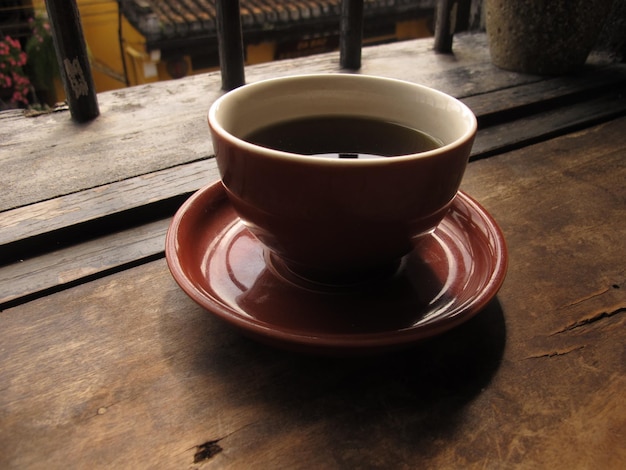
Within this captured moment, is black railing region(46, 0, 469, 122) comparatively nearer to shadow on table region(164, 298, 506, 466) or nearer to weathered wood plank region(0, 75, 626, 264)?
weathered wood plank region(0, 75, 626, 264)

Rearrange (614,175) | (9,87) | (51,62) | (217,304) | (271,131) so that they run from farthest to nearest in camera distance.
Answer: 1. (51,62)
2. (9,87)
3. (614,175)
4. (271,131)
5. (217,304)

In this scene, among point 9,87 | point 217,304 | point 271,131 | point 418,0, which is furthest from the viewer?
point 418,0

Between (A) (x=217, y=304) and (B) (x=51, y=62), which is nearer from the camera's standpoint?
(A) (x=217, y=304)

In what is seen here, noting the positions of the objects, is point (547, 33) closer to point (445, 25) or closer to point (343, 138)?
point (445, 25)

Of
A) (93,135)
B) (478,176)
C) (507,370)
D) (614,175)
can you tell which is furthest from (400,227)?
(93,135)

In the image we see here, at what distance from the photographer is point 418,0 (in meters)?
6.21

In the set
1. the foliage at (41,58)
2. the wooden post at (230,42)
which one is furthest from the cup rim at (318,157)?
the foliage at (41,58)

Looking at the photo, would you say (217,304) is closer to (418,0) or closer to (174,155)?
(174,155)

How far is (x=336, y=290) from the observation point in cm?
49

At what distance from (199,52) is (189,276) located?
17.7 ft

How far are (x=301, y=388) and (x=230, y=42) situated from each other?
72 centimetres

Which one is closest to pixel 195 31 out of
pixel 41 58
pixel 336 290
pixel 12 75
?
pixel 41 58

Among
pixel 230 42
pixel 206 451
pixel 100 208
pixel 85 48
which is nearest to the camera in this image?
pixel 206 451

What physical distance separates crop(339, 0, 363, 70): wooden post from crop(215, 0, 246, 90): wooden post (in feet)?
0.77
